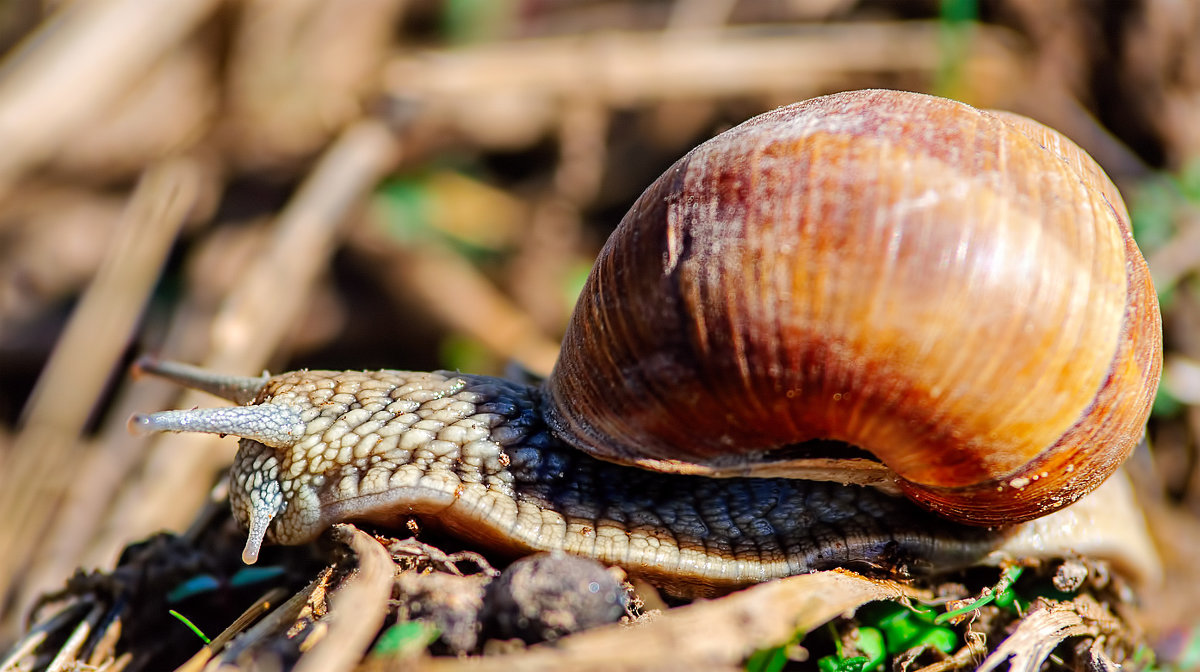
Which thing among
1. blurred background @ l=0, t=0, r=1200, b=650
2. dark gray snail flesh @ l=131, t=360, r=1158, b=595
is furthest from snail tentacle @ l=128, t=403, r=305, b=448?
blurred background @ l=0, t=0, r=1200, b=650

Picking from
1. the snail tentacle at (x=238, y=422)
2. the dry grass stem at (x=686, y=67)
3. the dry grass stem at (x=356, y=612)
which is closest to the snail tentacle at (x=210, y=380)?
the snail tentacle at (x=238, y=422)

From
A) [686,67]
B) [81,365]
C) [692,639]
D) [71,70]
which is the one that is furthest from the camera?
[686,67]

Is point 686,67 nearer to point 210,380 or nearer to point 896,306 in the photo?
point 210,380

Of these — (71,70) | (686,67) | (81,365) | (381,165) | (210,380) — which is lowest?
(81,365)

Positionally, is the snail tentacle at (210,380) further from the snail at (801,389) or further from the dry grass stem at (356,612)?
the dry grass stem at (356,612)

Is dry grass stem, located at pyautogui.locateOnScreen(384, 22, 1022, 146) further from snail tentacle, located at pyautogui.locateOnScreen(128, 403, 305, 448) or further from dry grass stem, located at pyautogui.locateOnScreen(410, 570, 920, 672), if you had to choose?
dry grass stem, located at pyautogui.locateOnScreen(410, 570, 920, 672)

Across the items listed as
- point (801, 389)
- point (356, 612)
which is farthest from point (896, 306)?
point (356, 612)

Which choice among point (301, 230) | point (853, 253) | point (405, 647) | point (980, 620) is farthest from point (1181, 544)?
point (301, 230)
